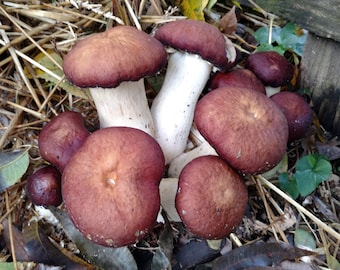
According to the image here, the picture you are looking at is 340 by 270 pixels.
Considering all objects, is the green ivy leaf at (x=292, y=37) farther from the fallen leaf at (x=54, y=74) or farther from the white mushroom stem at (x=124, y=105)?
the fallen leaf at (x=54, y=74)

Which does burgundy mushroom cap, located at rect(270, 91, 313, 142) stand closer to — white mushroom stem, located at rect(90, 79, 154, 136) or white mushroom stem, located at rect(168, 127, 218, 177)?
white mushroom stem, located at rect(168, 127, 218, 177)

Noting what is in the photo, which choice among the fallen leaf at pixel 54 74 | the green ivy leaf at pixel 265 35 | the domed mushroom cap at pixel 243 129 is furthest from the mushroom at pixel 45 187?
the green ivy leaf at pixel 265 35

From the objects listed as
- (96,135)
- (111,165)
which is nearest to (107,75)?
(96,135)

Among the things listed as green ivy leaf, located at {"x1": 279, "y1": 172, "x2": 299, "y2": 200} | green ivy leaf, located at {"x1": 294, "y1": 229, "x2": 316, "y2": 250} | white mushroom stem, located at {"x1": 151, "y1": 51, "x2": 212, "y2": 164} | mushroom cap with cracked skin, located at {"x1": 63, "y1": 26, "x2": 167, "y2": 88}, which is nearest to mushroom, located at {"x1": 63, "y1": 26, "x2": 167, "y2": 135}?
mushroom cap with cracked skin, located at {"x1": 63, "y1": 26, "x2": 167, "y2": 88}

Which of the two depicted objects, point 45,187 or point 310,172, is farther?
point 310,172

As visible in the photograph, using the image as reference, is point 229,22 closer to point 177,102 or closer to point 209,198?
point 177,102

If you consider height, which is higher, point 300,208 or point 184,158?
point 184,158

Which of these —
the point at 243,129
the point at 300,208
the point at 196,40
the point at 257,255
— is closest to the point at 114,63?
the point at 196,40
